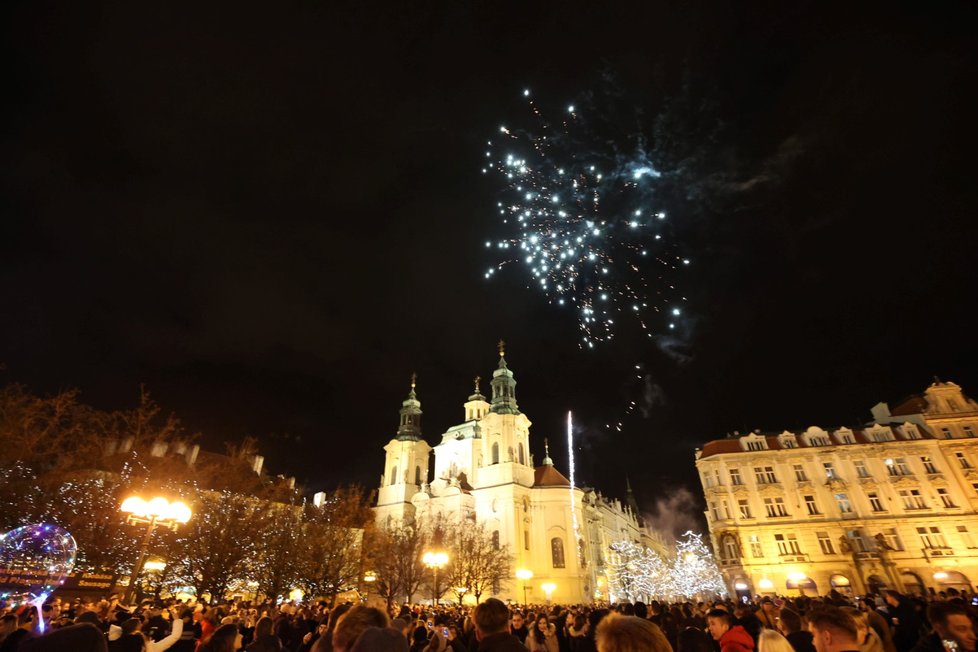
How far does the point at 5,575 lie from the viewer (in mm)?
10664

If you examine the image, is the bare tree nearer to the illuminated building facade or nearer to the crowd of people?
the crowd of people

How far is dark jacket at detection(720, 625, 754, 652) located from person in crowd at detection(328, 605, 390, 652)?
3804mm

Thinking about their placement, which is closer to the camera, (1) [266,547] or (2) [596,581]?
(1) [266,547]

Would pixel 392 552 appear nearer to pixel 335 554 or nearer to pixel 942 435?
pixel 335 554

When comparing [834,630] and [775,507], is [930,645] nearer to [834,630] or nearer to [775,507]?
[834,630]

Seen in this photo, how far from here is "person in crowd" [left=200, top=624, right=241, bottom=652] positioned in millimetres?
5012

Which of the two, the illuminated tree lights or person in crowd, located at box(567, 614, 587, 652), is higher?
the illuminated tree lights

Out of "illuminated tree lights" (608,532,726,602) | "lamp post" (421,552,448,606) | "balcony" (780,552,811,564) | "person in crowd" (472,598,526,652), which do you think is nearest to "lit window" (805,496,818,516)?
"balcony" (780,552,811,564)

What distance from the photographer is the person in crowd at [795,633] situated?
6168 millimetres

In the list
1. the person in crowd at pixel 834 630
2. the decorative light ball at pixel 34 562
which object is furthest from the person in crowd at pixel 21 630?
the person in crowd at pixel 834 630

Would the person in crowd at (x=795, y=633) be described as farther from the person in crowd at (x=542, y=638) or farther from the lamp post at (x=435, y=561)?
the lamp post at (x=435, y=561)

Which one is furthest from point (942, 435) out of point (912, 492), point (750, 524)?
point (750, 524)

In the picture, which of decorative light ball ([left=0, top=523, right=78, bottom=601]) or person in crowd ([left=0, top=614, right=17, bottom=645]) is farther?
decorative light ball ([left=0, top=523, right=78, bottom=601])

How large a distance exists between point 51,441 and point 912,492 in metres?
65.7
